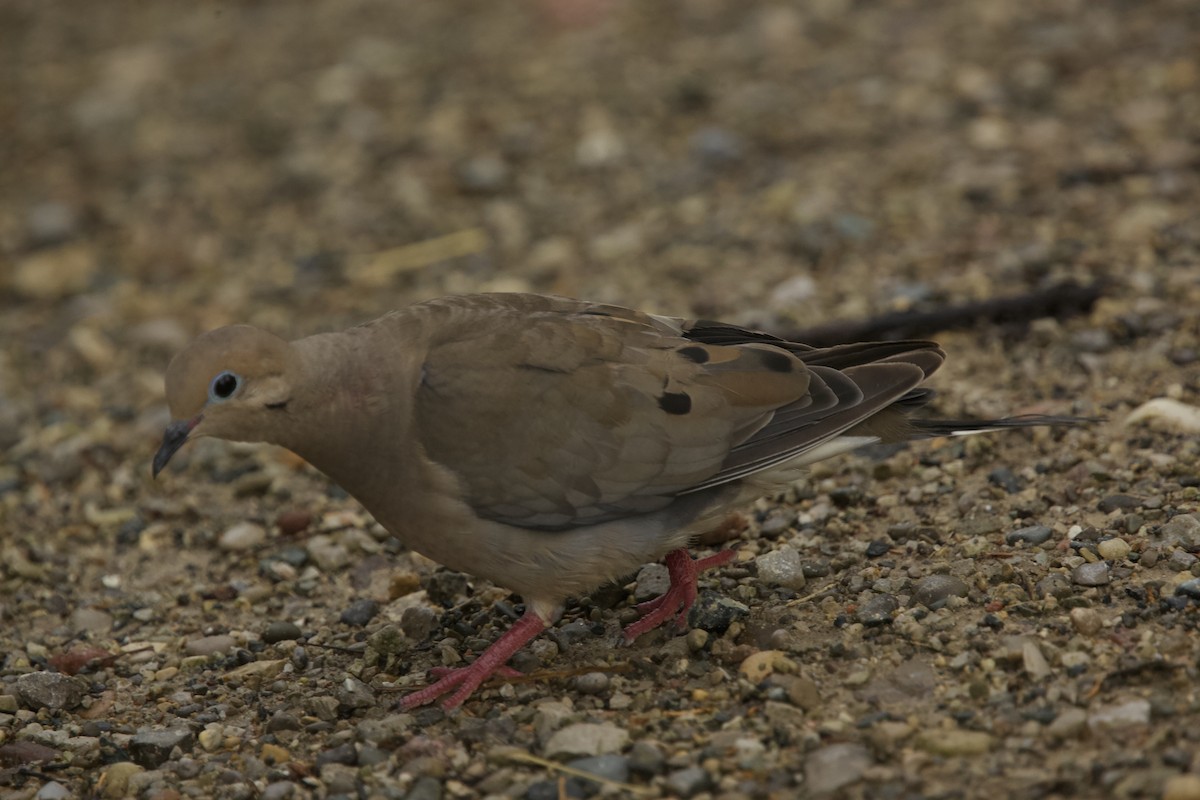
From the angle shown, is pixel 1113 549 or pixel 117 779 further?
pixel 1113 549

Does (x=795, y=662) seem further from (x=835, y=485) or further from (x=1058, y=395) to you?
(x=1058, y=395)

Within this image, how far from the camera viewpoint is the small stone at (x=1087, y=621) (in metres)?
4.25

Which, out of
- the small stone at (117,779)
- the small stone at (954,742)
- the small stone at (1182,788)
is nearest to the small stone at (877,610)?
the small stone at (954,742)

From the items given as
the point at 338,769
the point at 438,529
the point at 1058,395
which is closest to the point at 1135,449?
the point at 1058,395

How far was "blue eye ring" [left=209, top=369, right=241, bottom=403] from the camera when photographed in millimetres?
4504

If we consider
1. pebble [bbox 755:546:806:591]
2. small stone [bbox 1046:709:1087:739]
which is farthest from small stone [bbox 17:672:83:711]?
small stone [bbox 1046:709:1087:739]

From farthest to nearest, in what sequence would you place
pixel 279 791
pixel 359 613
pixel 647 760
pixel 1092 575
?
pixel 359 613 → pixel 1092 575 → pixel 279 791 → pixel 647 760

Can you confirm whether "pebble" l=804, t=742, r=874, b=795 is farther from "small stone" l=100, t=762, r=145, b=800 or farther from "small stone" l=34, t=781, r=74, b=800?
"small stone" l=34, t=781, r=74, b=800

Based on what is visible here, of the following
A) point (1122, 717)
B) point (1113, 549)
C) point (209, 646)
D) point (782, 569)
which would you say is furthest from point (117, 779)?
point (1113, 549)

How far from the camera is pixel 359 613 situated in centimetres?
519

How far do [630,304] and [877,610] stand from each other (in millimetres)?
2896

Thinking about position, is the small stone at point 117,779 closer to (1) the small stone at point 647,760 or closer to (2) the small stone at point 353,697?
(2) the small stone at point 353,697

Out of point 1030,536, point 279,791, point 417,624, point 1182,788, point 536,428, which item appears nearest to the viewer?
point 1182,788

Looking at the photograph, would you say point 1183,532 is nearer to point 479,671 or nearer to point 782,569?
point 782,569
